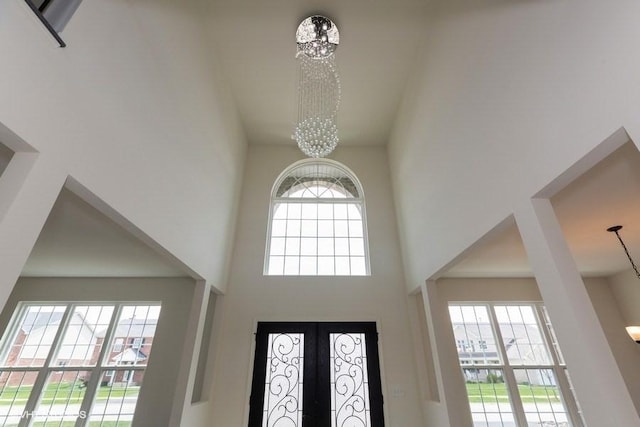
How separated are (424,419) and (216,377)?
2.90m

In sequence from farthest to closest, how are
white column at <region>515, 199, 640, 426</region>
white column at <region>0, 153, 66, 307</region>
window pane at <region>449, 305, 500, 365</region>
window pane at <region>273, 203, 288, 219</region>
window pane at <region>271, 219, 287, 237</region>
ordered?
window pane at <region>273, 203, 288, 219</region>, window pane at <region>271, 219, 287, 237</region>, window pane at <region>449, 305, 500, 365</region>, white column at <region>515, 199, 640, 426</region>, white column at <region>0, 153, 66, 307</region>

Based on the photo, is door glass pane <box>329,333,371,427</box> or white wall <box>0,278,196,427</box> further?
white wall <box>0,278,196,427</box>

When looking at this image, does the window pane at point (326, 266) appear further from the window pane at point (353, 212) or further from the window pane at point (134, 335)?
the window pane at point (134, 335)

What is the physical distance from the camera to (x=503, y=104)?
2.29m

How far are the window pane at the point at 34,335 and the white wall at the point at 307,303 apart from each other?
279 cm

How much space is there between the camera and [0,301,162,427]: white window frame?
4.02m


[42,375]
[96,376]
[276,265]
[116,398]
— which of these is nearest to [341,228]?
[276,265]

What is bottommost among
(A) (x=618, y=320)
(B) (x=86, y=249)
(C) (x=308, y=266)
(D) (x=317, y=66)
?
(A) (x=618, y=320)

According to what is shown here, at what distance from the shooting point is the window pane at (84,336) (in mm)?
4355

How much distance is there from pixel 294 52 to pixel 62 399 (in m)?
6.01

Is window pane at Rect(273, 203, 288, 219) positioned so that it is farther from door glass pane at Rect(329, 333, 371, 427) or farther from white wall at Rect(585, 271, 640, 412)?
white wall at Rect(585, 271, 640, 412)

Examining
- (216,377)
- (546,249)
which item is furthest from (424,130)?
(216,377)

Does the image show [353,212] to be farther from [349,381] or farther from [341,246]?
[349,381]

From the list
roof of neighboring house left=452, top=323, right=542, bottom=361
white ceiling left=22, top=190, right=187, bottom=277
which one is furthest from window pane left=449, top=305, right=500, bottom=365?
white ceiling left=22, top=190, right=187, bottom=277
